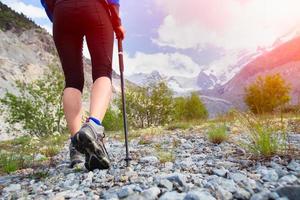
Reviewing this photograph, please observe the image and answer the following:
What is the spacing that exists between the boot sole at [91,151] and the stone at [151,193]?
42.5 inches

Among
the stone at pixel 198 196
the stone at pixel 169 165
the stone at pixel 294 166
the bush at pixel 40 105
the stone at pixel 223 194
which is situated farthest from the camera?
the bush at pixel 40 105

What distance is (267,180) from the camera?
132 inches

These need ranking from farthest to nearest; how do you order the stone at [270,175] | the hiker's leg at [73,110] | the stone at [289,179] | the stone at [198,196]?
the hiker's leg at [73,110], the stone at [270,175], the stone at [289,179], the stone at [198,196]

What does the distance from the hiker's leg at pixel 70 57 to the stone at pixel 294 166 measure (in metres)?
2.28

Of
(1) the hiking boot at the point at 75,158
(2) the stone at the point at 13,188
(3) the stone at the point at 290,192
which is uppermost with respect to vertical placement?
(1) the hiking boot at the point at 75,158

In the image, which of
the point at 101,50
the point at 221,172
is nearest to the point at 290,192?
the point at 221,172

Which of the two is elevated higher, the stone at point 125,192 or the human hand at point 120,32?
the human hand at point 120,32

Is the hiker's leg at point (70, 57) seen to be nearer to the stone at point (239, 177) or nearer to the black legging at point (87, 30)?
the black legging at point (87, 30)

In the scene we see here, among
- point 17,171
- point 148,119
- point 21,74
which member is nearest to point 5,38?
point 21,74

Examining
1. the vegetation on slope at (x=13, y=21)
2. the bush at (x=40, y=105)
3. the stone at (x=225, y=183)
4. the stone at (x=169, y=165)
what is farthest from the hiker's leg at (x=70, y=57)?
the vegetation on slope at (x=13, y=21)

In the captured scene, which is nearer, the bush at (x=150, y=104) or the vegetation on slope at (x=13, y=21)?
the bush at (x=150, y=104)

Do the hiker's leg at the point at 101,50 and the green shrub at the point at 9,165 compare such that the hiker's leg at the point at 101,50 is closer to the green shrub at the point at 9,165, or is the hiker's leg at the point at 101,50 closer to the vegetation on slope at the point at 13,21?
the green shrub at the point at 9,165

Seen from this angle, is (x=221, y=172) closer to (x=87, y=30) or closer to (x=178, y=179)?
(x=178, y=179)

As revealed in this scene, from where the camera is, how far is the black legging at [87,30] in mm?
4438
